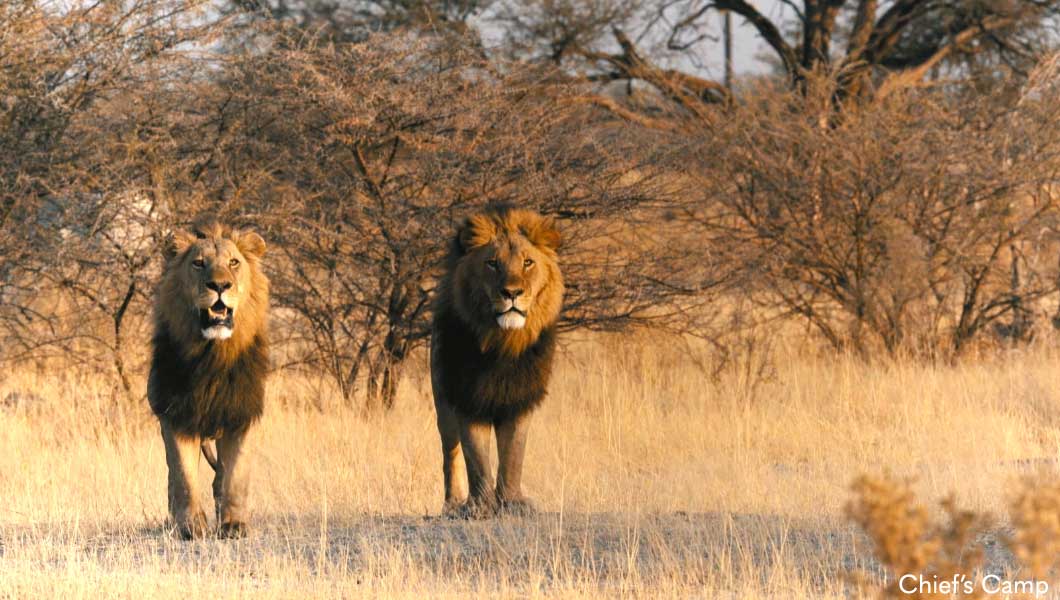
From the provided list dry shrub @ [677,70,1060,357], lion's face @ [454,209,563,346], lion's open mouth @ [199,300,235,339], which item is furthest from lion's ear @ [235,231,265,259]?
dry shrub @ [677,70,1060,357]

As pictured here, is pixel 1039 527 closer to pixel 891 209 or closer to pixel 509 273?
pixel 509 273

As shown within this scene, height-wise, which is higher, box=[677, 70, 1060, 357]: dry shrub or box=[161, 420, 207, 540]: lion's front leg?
box=[677, 70, 1060, 357]: dry shrub

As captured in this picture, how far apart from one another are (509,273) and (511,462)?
3.03ft

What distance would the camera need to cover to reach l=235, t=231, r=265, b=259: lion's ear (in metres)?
6.58

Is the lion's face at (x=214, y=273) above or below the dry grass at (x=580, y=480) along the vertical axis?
above

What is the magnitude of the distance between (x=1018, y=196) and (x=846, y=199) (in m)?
1.55

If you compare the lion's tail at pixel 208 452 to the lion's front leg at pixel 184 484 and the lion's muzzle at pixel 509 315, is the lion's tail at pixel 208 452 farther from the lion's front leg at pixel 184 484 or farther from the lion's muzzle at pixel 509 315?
the lion's muzzle at pixel 509 315

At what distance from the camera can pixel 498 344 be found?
691cm

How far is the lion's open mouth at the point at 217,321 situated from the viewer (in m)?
6.23

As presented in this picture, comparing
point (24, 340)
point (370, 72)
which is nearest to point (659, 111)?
point (370, 72)

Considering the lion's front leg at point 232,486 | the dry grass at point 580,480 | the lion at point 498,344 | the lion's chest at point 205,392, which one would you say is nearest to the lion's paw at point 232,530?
the lion's front leg at point 232,486

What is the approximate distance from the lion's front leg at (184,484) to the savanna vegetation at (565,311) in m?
0.24

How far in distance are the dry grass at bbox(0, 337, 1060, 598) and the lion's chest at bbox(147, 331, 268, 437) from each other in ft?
1.70

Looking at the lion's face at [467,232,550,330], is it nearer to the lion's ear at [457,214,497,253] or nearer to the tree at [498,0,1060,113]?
the lion's ear at [457,214,497,253]
